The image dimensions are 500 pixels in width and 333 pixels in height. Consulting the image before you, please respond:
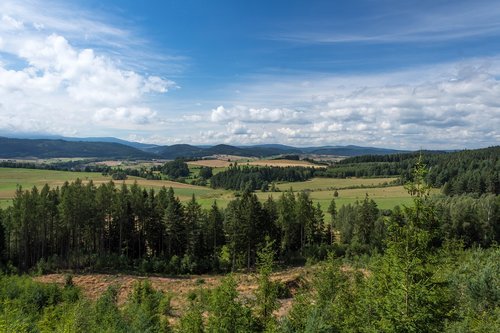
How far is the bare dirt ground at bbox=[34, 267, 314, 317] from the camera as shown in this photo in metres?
47.0

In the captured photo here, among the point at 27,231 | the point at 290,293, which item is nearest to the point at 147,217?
the point at 27,231

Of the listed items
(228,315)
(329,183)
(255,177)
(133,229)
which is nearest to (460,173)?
(329,183)

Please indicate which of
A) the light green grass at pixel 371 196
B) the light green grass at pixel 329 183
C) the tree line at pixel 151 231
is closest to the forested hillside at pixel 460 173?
the light green grass at pixel 371 196

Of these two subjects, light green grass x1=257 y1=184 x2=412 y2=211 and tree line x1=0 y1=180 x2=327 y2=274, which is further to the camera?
light green grass x1=257 y1=184 x2=412 y2=211

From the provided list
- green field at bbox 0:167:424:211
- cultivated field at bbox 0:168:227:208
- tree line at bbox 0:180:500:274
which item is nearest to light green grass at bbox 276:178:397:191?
green field at bbox 0:167:424:211

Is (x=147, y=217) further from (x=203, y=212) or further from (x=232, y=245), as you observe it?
(x=232, y=245)

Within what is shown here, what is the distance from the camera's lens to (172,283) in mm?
53500

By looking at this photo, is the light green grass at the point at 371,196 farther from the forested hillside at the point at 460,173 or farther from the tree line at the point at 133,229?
the tree line at the point at 133,229

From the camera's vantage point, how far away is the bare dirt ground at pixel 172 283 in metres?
47.0

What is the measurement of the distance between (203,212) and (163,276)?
1638 cm

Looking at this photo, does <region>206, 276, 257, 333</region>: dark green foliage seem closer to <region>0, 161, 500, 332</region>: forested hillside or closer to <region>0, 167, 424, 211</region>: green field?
<region>0, 161, 500, 332</region>: forested hillside

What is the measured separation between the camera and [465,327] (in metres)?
19.5

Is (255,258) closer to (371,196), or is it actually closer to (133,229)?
(133,229)

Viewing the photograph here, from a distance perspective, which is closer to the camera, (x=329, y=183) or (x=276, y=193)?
(x=276, y=193)
